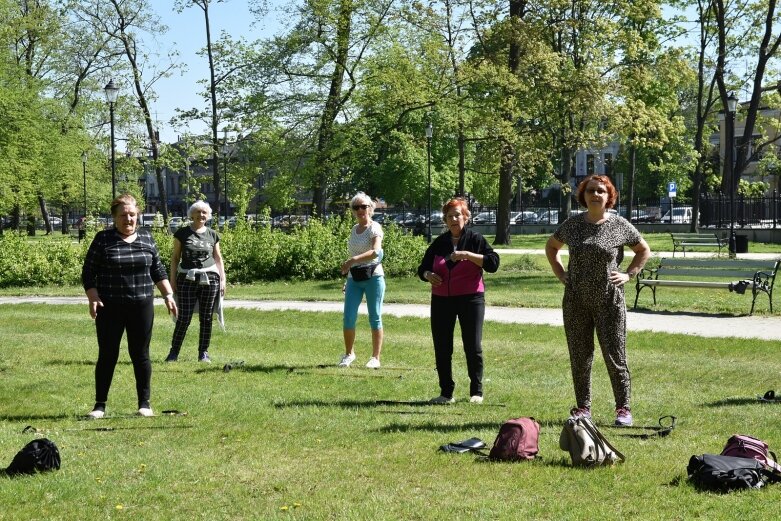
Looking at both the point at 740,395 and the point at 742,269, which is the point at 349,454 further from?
the point at 742,269

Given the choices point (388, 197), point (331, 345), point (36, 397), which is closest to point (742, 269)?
point (331, 345)

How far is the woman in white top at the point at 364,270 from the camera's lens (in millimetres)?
10883

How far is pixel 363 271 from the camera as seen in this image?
36.2 ft

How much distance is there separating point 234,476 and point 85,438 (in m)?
1.77

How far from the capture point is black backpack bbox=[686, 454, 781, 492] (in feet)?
18.9

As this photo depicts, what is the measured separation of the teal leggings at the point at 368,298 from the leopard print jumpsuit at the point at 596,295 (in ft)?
11.8

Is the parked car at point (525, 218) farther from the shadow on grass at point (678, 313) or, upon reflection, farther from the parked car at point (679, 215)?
the shadow on grass at point (678, 313)

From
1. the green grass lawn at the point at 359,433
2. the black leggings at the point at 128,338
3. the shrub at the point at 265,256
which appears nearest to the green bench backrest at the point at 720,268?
the green grass lawn at the point at 359,433

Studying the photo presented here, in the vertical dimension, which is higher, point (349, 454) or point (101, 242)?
point (101, 242)

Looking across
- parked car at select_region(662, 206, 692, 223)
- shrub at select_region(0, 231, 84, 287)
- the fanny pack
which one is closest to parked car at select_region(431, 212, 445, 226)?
parked car at select_region(662, 206, 692, 223)

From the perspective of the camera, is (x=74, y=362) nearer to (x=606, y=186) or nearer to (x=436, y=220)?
(x=606, y=186)

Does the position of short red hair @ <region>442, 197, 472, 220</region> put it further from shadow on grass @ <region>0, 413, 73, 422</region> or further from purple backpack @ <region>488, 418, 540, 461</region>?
shadow on grass @ <region>0, 413, 73, 422</region>

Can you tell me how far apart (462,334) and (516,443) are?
8.08ft

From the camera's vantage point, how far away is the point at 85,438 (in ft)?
25.0
